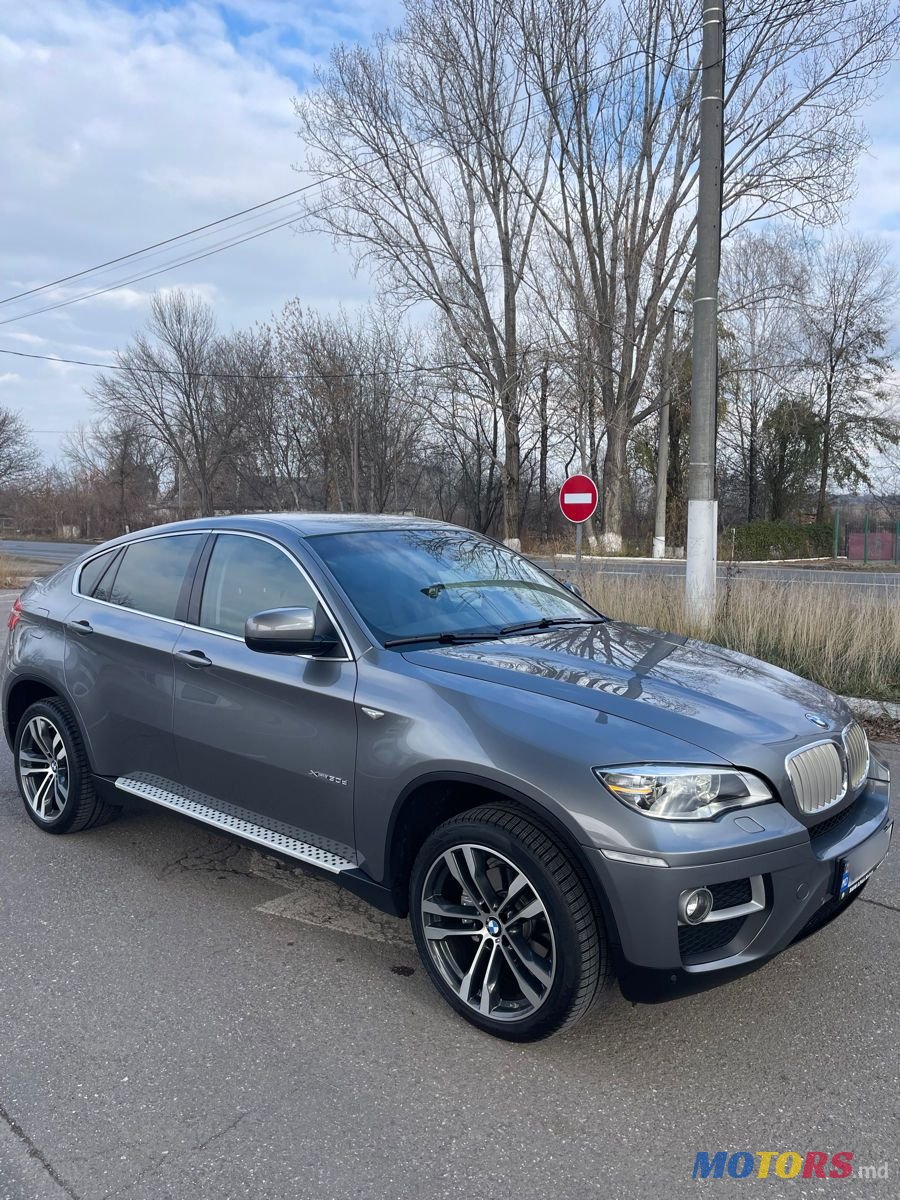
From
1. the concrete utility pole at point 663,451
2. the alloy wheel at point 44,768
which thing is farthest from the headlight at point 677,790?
the concrete utility pole at point 663,451

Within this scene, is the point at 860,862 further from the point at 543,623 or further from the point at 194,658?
the point at 194,658

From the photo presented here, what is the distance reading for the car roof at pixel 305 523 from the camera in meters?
3.99

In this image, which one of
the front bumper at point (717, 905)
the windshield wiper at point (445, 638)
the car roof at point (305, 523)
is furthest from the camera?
the car roof at point (305, 523)

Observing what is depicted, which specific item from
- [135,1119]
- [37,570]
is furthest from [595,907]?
[37,570]

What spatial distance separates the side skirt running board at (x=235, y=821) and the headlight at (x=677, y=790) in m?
1.10

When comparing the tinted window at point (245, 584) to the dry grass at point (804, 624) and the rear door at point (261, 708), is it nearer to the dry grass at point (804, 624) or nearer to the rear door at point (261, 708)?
the rear door at point (261, 708)

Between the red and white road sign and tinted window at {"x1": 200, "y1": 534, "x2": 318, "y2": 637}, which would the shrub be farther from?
tinted window at {"x1": 200, "y1": 534, "x2": 318, "y2": 637}

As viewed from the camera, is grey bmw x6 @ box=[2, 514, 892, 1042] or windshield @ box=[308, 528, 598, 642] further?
windshield @ box=[308, 528, 598, 642]

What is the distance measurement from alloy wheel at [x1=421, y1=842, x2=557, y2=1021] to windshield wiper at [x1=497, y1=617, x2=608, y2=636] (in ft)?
3.49

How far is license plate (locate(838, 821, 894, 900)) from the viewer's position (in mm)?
2820

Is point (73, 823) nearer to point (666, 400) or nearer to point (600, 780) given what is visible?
point (600, 780)

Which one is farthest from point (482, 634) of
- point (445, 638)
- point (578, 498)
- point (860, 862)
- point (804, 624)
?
point (578, 498)

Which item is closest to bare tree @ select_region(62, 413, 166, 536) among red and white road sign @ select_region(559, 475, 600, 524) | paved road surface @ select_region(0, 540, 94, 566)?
paved road surface @ select_region(0, 540, 94, 566)

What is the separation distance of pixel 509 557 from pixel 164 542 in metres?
1.69
